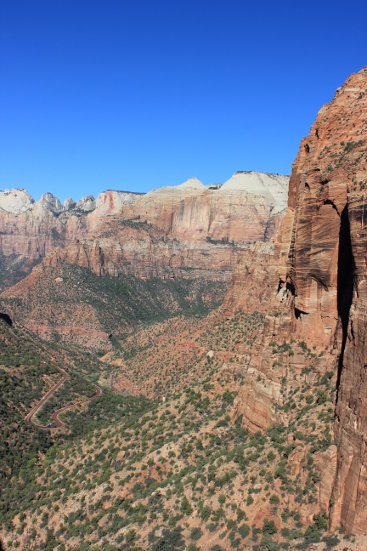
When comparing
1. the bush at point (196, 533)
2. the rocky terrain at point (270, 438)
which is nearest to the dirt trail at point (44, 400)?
the rocky terrain at point (270, 438)

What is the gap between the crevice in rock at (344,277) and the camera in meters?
30.1

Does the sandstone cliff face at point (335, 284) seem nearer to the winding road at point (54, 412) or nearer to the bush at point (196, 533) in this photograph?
the bush at point (196, 533)

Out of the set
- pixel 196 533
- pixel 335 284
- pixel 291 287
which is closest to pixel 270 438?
pixel 196 533

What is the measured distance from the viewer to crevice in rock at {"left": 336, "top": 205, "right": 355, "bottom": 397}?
30.1 meters

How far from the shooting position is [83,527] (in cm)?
3962

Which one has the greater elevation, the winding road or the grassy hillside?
the grassy hillside

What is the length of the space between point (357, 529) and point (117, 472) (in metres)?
24.6

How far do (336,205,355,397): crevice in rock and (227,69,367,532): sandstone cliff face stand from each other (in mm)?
63

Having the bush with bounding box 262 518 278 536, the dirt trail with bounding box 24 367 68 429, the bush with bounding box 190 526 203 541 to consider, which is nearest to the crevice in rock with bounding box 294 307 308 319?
the bush with bounding box 262 518 278 536

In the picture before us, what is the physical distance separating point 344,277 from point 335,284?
0.91 meters

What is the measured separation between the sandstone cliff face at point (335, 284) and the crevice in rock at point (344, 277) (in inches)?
2.5

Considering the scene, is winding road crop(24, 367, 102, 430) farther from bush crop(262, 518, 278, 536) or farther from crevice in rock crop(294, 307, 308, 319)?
bush crop(262, 518, 278, 536)

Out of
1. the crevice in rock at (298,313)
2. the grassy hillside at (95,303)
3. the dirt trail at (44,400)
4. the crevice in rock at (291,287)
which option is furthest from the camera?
the grassy hillside at (95,303)

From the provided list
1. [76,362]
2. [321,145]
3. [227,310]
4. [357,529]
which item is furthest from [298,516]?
[76,362]
